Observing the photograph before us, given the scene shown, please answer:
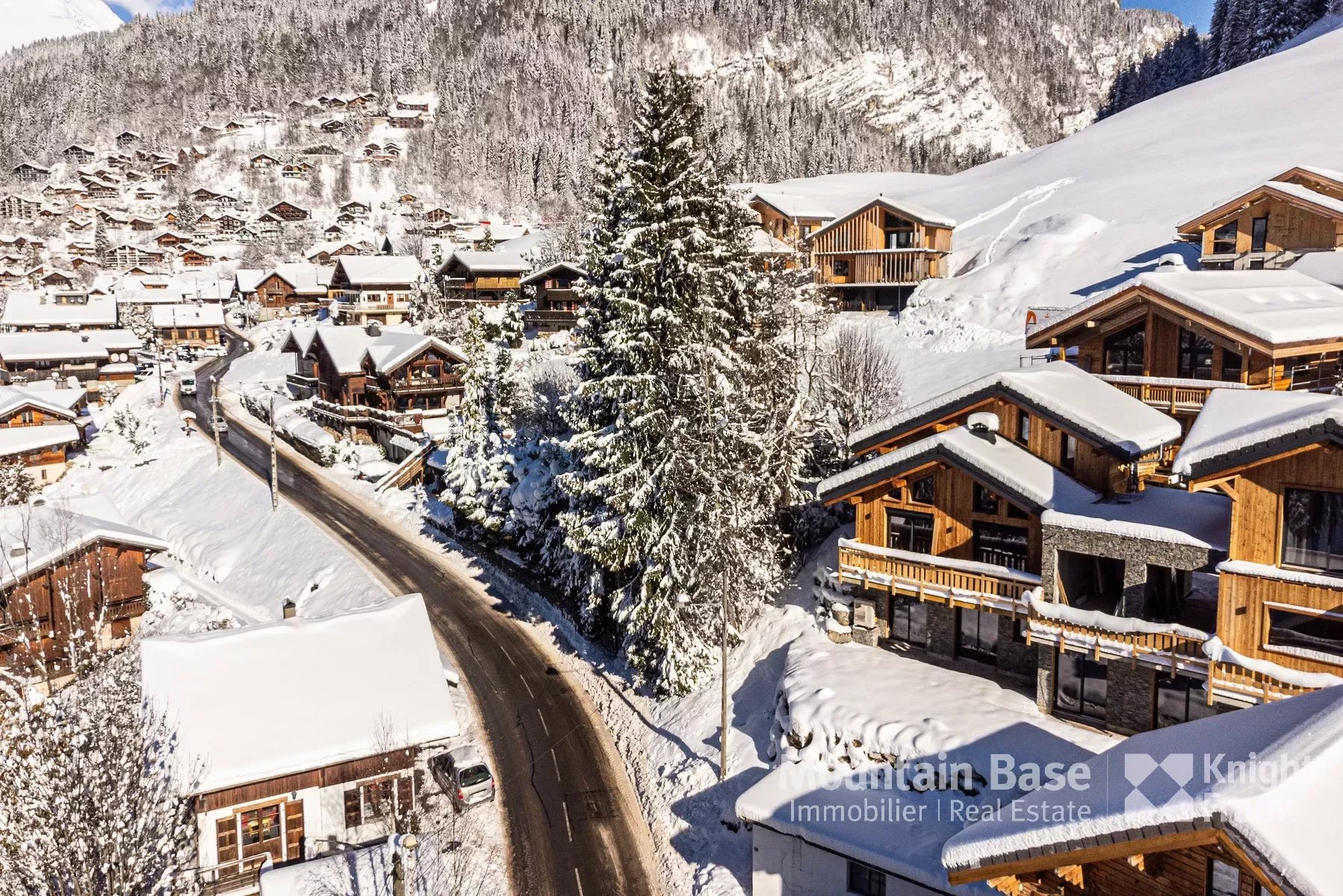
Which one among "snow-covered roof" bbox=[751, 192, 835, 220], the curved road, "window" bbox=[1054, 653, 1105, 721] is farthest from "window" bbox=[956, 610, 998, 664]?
"snow-covered roof" bbox=[751, 192, 835, 220]

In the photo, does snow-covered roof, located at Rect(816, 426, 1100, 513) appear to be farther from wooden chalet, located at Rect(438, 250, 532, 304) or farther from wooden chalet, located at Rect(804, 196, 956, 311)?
wooden chalet, located at Rect(438, 250, 532, 304)

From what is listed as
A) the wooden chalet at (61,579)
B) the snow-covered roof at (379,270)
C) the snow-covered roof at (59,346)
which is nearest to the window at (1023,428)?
the wooden chalet at (61,579)

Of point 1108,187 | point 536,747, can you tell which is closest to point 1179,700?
point 536,747

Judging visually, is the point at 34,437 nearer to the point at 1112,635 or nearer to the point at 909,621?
the point at 909,621

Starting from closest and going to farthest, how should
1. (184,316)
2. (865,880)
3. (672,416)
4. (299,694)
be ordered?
1. (865,880)
2. (299,694)
3. (672,416)
4. (184,316)

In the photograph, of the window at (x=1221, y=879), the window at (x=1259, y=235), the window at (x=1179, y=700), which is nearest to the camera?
the window at (x=1221, y=879)

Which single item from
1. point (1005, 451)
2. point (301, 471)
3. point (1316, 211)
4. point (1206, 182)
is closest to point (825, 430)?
point (1005, 451)

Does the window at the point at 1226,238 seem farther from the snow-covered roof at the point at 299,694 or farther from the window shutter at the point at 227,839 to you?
the window shutter at the point at 227,839

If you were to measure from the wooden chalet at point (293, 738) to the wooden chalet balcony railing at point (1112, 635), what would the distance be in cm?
1790

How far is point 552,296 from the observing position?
75.1 metres

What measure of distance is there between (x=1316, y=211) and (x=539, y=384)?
4501 cm

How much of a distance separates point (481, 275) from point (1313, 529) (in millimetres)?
80075

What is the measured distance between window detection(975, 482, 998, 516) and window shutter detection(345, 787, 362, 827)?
21561 millimetres

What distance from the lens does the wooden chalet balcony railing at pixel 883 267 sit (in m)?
60.7
